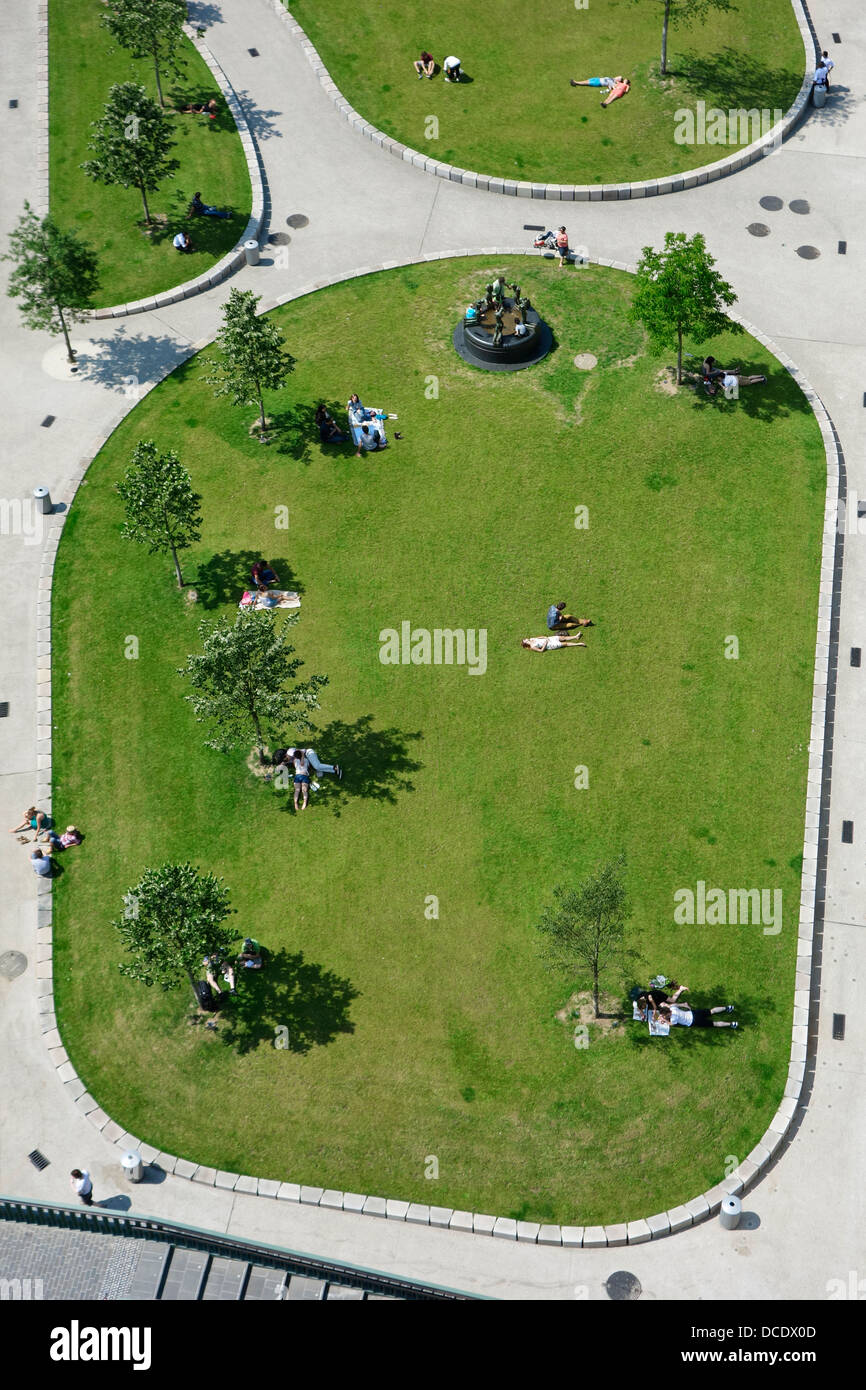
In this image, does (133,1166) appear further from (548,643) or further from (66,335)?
(66,335)

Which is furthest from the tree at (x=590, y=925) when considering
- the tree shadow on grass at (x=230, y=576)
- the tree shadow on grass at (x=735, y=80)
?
the tree shadow on grass at (x=735, y=80)

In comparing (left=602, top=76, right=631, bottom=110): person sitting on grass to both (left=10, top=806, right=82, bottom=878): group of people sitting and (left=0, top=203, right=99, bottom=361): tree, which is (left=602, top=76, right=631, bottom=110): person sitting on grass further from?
(left=10, top=806, right=82, bottom=878): group of people sitting

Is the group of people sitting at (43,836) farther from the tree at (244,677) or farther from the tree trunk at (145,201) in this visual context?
the tree trunk at (145,201)

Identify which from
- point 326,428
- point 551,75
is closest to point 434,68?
point 551,75

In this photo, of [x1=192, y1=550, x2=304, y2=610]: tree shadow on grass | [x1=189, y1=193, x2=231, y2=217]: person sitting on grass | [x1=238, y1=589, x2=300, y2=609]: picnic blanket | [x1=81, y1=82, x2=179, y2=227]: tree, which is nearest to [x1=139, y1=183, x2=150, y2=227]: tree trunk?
[x1=81, y1=82, x2=179, y2=227]: tree
